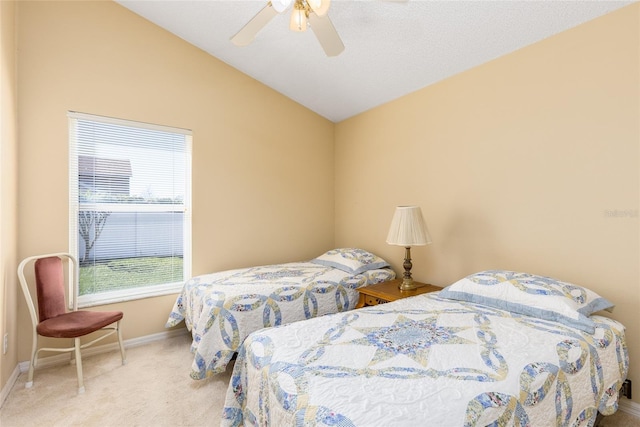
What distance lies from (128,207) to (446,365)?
284cm

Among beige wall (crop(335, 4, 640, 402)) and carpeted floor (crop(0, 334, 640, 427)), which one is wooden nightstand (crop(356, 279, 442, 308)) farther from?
carpeted floor (crop(0, 334, 640, 427))

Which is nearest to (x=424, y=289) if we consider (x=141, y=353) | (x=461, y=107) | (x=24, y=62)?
(x=461, y=107)

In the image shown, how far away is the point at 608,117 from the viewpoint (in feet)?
6.37

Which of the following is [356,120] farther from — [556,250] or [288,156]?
[556,250]

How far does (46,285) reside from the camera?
2.36 metres

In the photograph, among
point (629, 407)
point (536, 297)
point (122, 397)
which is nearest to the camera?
point (536, 297)

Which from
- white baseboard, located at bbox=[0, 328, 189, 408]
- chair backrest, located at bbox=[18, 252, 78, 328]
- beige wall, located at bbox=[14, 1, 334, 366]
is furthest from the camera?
beige wall, located at bbox=[14, 1, 334, 366]

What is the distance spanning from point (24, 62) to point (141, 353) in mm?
2461

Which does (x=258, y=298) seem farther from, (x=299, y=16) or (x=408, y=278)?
(x=299, y=16)

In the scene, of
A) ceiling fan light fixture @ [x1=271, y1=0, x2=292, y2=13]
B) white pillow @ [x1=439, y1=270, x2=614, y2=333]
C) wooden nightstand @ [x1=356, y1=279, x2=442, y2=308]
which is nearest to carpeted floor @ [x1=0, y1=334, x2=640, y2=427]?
white pillow @ [x1=439, y1=270, x2=614, y2=333]

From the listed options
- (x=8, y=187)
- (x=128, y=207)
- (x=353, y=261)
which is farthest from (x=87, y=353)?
(x=353, y=261)

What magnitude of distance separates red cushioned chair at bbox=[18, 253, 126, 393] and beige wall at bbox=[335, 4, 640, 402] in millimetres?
2671

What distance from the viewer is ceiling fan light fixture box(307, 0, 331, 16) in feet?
5.24

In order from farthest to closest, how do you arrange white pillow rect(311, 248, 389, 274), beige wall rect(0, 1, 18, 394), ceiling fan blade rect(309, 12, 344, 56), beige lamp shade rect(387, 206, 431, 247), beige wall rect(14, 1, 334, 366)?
white pillow rect(311, 248, 389, 274)
beige lamp shade rect(387, 206, 431, 247)
beige wall rect(14, 1, 334, 366)
beige wall rect(0, 1, 18, 394)
ceiling fan blade rect(309, 12, 344, 56)
